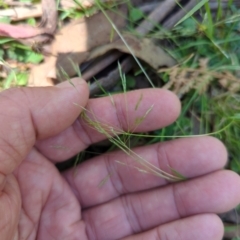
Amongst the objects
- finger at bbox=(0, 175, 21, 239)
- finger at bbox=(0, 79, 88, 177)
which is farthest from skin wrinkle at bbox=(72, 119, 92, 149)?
finger at bbox=(0, 175, 21, 239)

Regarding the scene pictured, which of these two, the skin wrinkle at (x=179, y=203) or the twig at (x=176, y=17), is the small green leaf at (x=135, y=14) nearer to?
the twig at (x=176, y=17)

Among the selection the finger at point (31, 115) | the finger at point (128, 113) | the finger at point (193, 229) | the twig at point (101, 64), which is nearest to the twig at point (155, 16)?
the twig at point (101, 64)

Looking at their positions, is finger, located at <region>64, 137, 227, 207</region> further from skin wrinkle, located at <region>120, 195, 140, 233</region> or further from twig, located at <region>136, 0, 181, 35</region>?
twig, located at <region>136, 0, 181, 35</region>

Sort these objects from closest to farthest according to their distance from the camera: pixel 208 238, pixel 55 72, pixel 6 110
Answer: pixel 6 110, pixel 208 238, pixel 55 72

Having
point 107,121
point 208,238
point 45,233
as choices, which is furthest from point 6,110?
point 208,238

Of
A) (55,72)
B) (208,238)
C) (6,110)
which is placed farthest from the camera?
(55,72)

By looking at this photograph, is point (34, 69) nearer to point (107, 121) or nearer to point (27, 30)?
point (27, 30)
